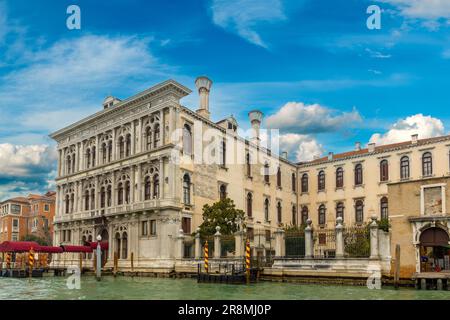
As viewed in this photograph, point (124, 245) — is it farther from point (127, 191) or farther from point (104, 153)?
point (104, 153)

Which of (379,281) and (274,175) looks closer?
(379,281)

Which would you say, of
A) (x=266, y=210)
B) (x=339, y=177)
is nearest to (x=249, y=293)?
(x=266, y=210)

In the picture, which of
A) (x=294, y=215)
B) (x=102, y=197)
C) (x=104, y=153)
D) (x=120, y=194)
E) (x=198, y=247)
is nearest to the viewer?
(x=198, y=247)

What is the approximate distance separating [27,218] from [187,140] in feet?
141

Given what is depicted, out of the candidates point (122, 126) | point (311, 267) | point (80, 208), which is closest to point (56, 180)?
point (80, 208)

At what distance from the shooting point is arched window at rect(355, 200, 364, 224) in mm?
42469

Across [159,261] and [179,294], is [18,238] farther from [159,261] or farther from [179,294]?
[179,294]

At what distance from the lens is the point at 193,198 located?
34.1 meters

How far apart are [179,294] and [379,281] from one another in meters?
8.29

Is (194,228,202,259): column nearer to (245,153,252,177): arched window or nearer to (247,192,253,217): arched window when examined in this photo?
(247,192,253,217): arched window

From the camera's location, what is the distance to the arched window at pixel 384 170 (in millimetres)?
41219

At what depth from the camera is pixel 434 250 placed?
22234mm

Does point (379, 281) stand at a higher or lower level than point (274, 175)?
lower

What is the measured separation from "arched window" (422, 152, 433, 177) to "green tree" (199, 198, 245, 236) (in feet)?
49.0
